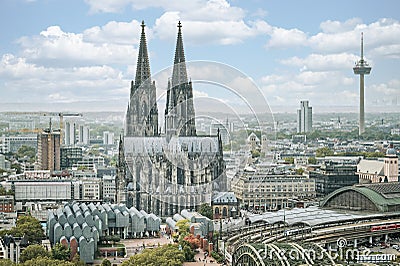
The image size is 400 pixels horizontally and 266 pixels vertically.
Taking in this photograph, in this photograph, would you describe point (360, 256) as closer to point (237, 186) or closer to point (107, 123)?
point (237, 186)

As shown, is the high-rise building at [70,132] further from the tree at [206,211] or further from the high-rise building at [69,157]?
the tree at [206,211]

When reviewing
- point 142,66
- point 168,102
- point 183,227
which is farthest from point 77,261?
point 142,66

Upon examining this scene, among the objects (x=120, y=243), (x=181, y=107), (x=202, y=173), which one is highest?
(x=181, y=107)

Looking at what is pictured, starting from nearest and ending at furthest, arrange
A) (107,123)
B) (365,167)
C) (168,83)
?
1. (168,83)
2. (365,167)
3. (107,123)

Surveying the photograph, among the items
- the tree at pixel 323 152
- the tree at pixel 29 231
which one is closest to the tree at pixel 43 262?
the tree at pixel 29 231

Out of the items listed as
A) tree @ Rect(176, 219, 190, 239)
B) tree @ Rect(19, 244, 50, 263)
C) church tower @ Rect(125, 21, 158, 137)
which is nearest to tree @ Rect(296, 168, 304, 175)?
church tower @ Rect(125, 21, 158, 137)

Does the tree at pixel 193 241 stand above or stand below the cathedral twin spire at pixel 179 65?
below

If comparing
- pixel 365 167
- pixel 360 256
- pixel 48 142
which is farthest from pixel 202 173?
pixel 48 142
